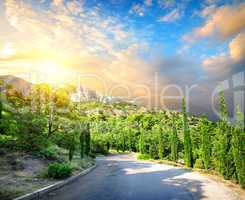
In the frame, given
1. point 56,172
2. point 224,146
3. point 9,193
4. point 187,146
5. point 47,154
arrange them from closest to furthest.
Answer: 1. point 9,193
2. point 56,172
3. point 224,146
4. point 47,154
5. point 187,146

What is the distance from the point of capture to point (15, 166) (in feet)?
45.0

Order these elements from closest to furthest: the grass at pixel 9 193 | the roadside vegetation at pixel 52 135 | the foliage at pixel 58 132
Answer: the grass at pixel 9 193, the roadside vegetation at pixel 52 135, the foliage at pixel 58 132

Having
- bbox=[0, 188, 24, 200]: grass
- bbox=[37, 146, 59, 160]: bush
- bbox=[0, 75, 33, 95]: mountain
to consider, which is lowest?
bbox=[0, 188, 24, 200]: grass

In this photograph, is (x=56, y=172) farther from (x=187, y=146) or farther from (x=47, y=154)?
(x=187, y=146)

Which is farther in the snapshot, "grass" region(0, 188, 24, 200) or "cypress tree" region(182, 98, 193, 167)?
"cypress tree" region(182, 98, 193, 167)

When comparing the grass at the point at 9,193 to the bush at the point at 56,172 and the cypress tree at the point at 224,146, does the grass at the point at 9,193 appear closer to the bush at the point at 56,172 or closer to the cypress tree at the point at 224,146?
the bush at the point at 56,172

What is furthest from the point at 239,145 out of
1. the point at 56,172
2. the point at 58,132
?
the point at 58,132

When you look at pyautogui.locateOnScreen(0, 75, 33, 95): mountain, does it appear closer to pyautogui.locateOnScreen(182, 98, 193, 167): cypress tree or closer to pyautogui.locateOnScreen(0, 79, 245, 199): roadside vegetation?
pyautogui.locateOnScreen(0, 79, 245, 199): roadside vegetation

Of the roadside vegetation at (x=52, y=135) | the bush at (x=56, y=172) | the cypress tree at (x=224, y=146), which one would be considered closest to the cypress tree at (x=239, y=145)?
the roadside vegetation at (x=52, y=135)

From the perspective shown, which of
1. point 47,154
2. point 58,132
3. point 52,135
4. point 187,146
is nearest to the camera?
point 47,154

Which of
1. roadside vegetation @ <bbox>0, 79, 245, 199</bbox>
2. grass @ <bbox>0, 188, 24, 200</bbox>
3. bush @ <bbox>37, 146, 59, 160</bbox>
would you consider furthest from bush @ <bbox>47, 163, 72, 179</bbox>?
bush @ <bbox>37, 146, 59, 160</bbox>

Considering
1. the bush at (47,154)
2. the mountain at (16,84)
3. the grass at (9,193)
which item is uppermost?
the mountain at (16,84)

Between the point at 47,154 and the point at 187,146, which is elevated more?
the point at 187,146

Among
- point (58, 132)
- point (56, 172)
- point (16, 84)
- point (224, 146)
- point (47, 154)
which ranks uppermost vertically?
point (16, 84)
